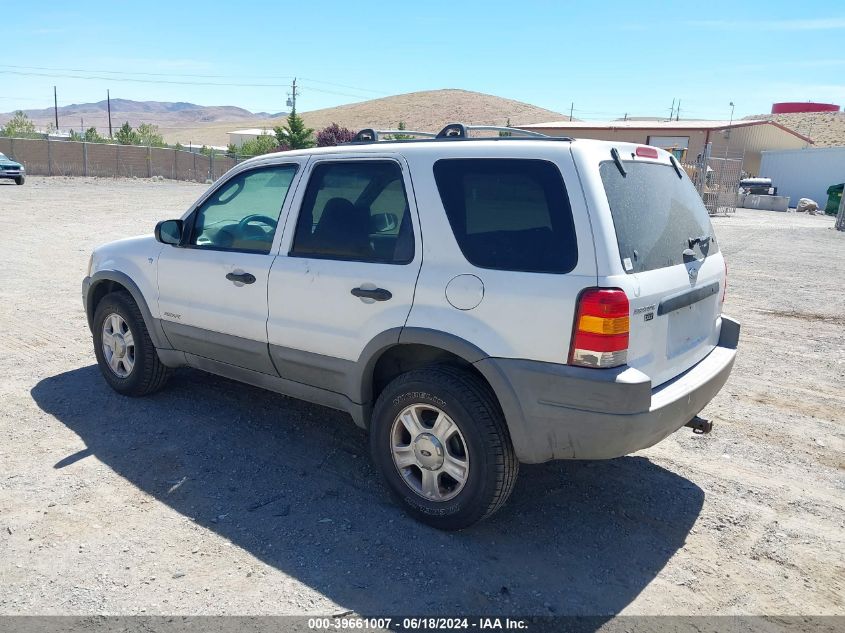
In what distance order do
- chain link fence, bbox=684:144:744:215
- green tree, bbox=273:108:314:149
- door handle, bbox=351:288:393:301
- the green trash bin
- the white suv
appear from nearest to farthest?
the white suv → door handle, bbox=351:288:393:301 → chain link fence, bbox=684:144:744:215 → the green trash bin → green tree, bbox=273:108:314:149

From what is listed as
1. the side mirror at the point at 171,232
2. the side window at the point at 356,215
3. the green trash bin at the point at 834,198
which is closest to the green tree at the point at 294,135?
the green trash bin at the point at 834,198

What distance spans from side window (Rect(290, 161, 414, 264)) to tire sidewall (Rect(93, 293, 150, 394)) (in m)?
1.72

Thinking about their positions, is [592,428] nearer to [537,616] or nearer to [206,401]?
[537,616]

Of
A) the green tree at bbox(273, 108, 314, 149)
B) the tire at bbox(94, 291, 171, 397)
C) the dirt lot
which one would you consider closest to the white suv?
the dirt lot

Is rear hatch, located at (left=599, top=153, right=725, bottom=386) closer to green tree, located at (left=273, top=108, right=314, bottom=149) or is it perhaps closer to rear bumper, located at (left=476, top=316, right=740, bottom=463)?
rear bumper, located at (left=476, top=316, right=740, bottom=463)

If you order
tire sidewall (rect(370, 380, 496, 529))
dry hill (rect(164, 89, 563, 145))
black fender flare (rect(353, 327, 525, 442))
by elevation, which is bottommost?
tire sidewall (rect(370, 380, 496, 529))

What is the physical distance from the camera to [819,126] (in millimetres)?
91438

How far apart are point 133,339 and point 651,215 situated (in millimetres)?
3782

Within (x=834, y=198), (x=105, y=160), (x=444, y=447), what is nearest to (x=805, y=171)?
(x=834, y=198)

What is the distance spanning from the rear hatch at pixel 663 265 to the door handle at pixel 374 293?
1.18 meters

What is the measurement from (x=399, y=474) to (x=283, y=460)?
3.31 feet

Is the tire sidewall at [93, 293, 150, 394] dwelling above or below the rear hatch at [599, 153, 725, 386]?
below

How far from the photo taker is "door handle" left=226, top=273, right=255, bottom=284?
4.28 m

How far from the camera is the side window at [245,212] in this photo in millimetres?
4336
